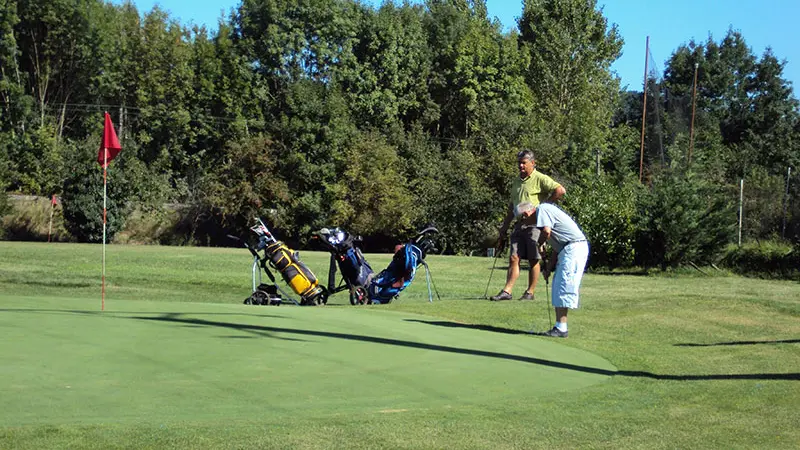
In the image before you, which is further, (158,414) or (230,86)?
(230,86)

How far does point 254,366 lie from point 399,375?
119 centimetres

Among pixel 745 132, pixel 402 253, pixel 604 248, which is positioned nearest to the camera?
pixel 402 253

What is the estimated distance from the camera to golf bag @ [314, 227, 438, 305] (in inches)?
558

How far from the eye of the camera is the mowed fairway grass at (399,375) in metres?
5.63

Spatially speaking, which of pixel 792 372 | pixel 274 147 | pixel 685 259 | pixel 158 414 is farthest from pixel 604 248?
pixel 274 147

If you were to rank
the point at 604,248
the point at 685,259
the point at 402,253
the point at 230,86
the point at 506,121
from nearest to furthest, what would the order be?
the point at 402,253
the point at 685,259
the point at 604,248
the point at 506,121
the point at 230,86

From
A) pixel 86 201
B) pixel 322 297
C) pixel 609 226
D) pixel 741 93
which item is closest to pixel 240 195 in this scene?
pixel 86 201

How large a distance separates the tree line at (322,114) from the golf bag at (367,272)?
24439 millimetres

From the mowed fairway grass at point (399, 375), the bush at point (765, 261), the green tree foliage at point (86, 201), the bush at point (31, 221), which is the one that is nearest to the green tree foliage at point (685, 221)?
the bush at point (765, 261)

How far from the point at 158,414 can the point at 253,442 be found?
95 centimetres

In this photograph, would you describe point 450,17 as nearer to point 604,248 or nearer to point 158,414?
point 604,248

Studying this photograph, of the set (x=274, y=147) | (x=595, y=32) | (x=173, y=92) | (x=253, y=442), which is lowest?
(x=253, y=442)

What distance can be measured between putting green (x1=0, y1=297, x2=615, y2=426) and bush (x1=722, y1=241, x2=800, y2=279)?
1233cm

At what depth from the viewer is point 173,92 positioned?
58.2m
